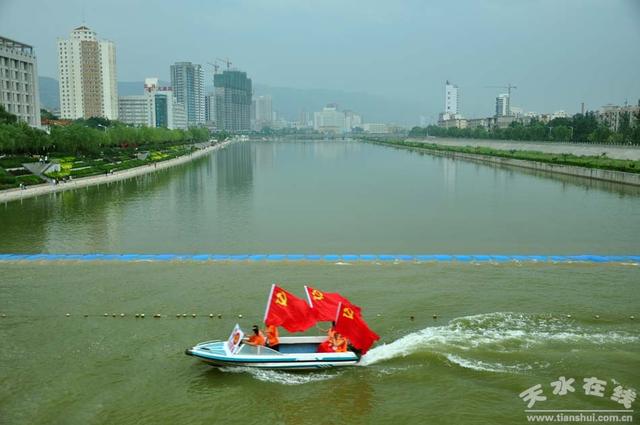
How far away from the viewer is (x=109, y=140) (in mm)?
50594

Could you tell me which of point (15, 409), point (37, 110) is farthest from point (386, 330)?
point (37, 110)

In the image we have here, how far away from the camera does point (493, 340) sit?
10.3 meters

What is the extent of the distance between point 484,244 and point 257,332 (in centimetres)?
1085

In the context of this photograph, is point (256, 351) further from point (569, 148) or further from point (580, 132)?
point (580, 132)

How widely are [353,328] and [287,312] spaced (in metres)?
1.16

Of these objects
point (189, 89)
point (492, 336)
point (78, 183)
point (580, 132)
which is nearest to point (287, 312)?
point (492, 336)

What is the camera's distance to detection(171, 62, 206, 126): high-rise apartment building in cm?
19331

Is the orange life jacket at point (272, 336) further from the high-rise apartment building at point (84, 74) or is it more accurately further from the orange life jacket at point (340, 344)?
the high-rise apartment building at point (84, 74)

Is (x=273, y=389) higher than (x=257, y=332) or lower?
lower

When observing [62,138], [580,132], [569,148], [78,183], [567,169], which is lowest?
[78,183]

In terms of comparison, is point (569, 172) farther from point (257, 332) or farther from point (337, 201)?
point (257, 332)

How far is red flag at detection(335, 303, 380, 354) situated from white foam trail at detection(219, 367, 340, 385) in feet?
2.04

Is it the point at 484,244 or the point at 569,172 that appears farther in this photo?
the point at 569,172

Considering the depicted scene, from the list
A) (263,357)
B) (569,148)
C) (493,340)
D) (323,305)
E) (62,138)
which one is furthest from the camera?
(569,148)
